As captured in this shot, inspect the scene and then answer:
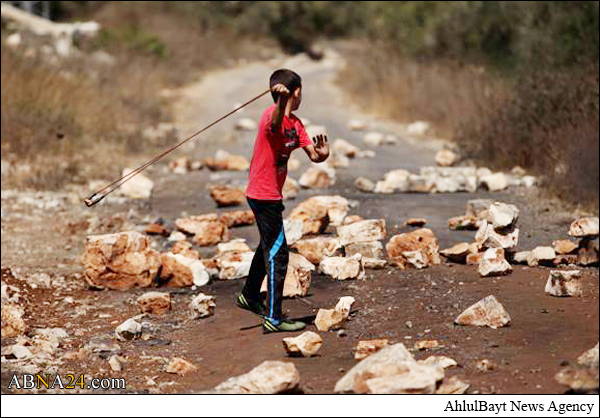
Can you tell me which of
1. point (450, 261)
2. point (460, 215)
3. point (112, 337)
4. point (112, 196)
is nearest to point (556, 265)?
point (450, 261)

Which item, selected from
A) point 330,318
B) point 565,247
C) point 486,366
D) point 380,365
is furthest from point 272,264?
point 565,247

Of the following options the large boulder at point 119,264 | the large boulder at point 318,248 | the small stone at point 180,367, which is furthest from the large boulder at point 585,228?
the small stone at point 180,367

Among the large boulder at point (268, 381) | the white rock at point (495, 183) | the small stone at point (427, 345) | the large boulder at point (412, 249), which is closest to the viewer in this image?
the large boulder at point (268, 381)

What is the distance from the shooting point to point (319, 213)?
10.3 metres

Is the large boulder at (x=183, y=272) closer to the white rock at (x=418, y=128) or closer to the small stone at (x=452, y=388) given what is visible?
the small stone at (x=452, y=388)

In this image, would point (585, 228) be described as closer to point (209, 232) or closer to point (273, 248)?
point (273, 248)

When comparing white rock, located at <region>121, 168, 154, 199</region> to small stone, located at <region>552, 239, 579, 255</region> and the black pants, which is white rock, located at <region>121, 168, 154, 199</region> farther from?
the black pants

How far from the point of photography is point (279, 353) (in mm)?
6820

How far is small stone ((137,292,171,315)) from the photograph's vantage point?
828cm

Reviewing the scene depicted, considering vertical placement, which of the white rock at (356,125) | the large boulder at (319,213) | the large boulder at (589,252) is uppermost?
the large boulder at (589,252)

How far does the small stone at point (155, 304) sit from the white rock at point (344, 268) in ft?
4.02

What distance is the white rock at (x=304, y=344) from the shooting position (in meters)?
6.68

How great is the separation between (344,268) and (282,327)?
147 cm

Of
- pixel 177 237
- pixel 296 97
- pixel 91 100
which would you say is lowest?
pixel 91 100
